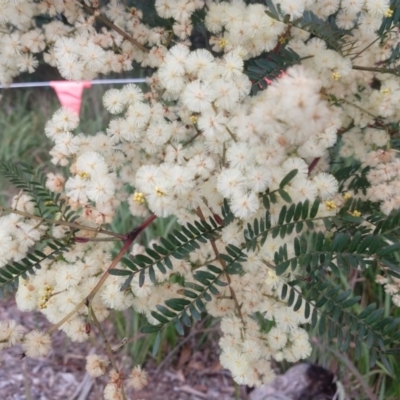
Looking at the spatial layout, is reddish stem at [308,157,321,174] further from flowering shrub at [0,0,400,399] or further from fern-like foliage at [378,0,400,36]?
fern-like foliage at [378,0,400,36]

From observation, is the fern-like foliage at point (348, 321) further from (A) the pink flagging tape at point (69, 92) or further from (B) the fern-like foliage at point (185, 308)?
(A) the pink flagging tape at point (69, 92)

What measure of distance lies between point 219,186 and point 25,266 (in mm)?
325

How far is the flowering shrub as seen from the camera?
0.65 meters

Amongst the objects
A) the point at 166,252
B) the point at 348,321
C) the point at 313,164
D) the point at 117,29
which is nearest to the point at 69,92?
the point at 117,29

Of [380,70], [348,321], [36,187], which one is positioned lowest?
[348,321]

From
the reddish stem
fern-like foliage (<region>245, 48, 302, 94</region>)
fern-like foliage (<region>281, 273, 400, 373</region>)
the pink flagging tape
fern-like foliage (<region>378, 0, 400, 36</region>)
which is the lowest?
fern-like foliage (<region>281, 273, 400, 373</region>)

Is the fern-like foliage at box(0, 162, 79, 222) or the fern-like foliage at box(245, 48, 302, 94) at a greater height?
the fern-like foliage at box(245, 48, 302, 94)

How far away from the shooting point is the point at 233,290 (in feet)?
2.74

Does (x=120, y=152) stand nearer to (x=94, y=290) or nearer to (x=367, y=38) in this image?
(x=94, y=290)

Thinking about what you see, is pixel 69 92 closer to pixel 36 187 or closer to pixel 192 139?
pixel 36 187

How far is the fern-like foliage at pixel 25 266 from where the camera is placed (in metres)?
0.74

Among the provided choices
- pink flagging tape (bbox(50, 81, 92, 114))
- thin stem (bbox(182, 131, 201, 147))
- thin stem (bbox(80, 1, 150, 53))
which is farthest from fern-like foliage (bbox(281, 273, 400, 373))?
pink flagging tape (bbox(50, 81, 92, 114))

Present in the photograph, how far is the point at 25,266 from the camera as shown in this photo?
29.5 inches

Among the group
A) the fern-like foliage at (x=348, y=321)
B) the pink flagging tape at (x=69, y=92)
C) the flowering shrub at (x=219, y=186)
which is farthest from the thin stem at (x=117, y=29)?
the pink flagging tape at (x=69, y=92)
